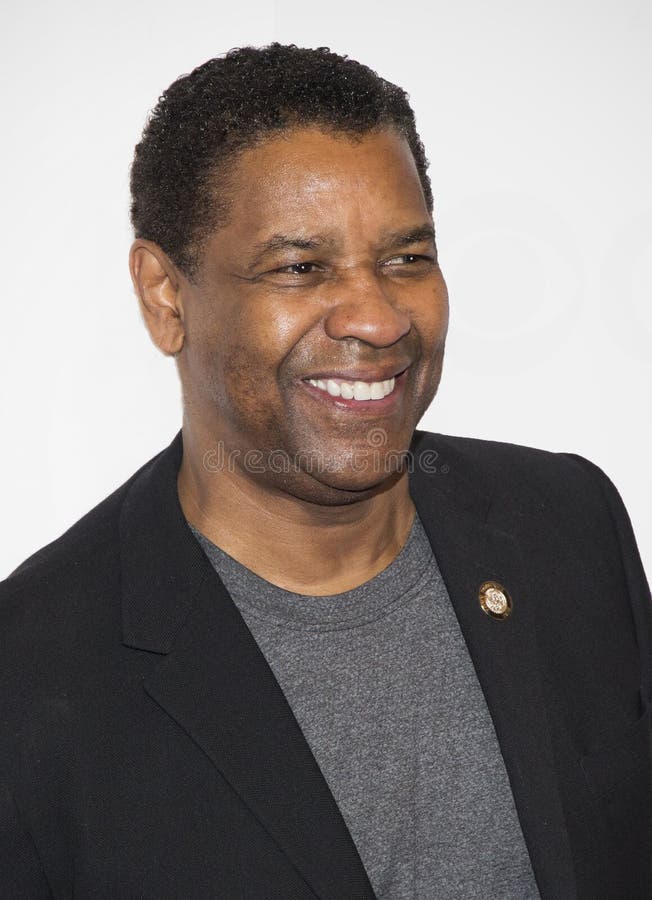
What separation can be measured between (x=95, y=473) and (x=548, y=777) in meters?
1.17

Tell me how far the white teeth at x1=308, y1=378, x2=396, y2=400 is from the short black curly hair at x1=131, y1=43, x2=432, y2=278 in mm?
328

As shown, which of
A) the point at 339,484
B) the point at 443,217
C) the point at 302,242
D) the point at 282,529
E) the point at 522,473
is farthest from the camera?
the point at 443,217

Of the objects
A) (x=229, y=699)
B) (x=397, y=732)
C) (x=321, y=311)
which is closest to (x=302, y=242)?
(x=321, y=311)

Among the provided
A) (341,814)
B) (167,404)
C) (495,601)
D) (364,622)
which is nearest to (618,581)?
(495,601)

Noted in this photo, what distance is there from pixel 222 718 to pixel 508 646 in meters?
0.58

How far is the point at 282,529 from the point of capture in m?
2.14

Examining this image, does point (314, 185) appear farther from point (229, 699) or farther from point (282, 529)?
point (229, 699)

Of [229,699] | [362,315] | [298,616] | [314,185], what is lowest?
[229,699]

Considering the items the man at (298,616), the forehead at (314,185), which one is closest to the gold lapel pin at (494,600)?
the man at (298,616)

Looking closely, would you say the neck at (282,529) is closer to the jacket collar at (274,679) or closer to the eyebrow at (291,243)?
the jacket collar at (274,679)

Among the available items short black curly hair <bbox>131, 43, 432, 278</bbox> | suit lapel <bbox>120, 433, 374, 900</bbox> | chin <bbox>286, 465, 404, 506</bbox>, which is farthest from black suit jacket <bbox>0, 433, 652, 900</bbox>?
short black curly hair <bbox>131, 43, 432, 278</bbox>

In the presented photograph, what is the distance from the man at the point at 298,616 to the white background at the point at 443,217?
29 cm

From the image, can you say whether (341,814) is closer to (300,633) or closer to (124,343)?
(300,633)

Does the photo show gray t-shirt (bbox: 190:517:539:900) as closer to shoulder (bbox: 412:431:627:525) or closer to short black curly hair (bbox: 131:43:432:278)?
shoulder (bbox: 412:431:627:525)
